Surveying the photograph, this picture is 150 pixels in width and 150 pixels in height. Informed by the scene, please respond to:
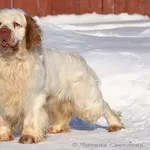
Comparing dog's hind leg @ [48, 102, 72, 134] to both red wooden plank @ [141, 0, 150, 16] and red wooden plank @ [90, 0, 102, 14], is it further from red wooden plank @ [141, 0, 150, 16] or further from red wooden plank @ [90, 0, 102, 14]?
red wooden plank @ [141, 0, 150, 16]

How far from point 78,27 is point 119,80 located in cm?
622

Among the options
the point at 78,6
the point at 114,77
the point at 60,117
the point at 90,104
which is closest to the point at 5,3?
the point at 78,6

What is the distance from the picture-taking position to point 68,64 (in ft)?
25.3

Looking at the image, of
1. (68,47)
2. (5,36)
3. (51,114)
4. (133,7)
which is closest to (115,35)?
(68,47)

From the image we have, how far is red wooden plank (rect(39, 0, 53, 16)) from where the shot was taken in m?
17.8

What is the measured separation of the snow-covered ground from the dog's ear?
943 millimetres

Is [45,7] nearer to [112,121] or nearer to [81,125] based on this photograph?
[81,125]

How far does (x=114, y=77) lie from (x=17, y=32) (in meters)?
2.70

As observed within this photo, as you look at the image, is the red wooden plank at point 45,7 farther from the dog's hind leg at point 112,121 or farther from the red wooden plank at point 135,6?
the dog's hind leg at point 112,121

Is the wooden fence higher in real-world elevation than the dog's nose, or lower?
lower

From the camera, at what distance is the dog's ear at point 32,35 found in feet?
23.7

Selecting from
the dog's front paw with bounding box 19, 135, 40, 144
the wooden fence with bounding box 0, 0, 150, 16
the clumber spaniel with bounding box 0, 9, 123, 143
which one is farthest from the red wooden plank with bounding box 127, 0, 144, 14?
the dog's front paw with bounding box 19, 135, 40, 144

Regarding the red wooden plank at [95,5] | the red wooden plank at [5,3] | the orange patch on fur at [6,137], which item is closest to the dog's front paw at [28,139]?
the orange patch on fur at [6,137]

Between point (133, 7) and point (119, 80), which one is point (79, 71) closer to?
point (119, 80)
